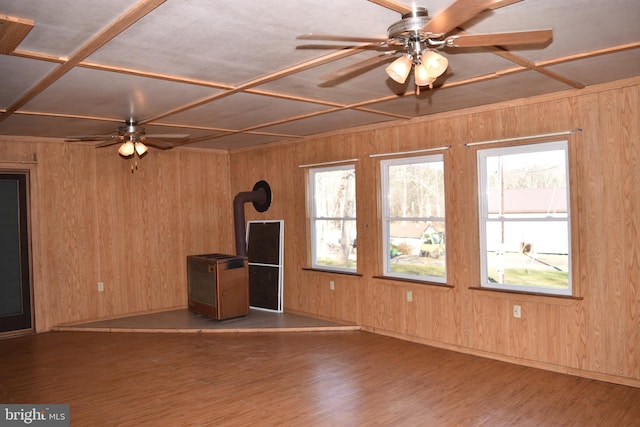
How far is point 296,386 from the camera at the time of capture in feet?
13.4

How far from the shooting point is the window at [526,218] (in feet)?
14.2

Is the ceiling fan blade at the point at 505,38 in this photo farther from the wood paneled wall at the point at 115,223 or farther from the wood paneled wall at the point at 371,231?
the wood paneled wall at the point at 115,223

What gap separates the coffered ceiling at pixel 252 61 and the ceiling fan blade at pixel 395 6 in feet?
0.18

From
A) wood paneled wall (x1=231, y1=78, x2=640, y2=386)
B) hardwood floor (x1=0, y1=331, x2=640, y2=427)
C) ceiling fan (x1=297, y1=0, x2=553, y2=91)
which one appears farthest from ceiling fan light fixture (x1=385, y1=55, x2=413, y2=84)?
wood paneled wall (x1=231, y1=78, x2=640, y2=386)

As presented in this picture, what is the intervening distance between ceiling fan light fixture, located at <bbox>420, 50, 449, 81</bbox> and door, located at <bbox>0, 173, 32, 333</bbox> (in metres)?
5.55

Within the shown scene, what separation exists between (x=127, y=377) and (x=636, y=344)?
427cm

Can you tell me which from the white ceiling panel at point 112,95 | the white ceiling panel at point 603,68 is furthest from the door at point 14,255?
the white ceiling panel at point 603,68

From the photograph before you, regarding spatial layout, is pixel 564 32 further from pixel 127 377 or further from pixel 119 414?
pixel 127 377

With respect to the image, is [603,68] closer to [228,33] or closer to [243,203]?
[228,33]

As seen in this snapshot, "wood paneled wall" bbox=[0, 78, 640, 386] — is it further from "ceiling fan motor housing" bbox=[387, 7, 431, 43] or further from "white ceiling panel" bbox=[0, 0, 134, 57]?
"white ceiling panel" bbox=[0, 0, 134, 57]

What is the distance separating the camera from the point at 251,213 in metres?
7.48

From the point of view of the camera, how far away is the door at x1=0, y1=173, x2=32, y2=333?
233 inches

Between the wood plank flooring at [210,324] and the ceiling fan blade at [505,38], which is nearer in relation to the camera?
the ceiling fan blade at [505,38]

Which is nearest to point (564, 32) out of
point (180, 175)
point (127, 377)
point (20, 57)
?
point (20, 57)
